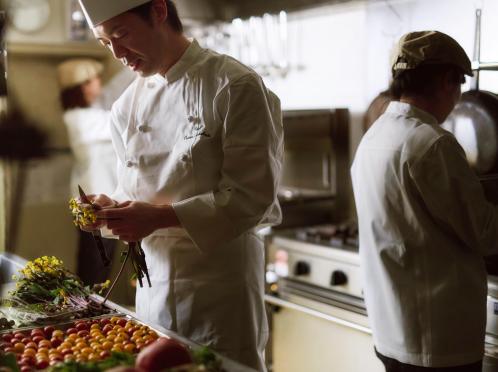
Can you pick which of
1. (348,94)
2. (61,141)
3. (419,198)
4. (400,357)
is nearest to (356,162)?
(419,198)

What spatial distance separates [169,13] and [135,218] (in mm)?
593

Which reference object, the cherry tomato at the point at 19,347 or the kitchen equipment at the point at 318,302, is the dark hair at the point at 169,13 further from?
the kitchen equipment at the point at 318,302

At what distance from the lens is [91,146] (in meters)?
4.25

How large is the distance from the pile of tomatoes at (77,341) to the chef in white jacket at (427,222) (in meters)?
0.73

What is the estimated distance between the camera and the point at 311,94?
3.61 metres

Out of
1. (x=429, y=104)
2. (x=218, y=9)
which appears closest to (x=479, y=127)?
(x=429, y=104)

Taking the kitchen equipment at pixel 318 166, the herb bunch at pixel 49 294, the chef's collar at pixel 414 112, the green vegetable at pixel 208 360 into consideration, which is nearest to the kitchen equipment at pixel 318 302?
the kitchen equipment at pixel 318 166

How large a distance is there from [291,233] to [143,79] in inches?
49.6

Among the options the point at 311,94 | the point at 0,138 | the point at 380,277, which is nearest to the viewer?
the point at 0,138

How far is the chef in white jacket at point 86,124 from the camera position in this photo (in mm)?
4176

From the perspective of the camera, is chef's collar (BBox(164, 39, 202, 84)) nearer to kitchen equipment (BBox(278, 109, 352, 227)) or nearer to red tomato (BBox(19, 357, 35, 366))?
red tomato (BBox(19, 357, 35, 366))

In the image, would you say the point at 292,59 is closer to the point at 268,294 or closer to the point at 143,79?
the point at 268,294

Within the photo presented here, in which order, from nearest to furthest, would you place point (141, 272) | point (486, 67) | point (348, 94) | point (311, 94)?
point (141, 272) < point (486, 67) < point (348, 94) < point (311, 94)

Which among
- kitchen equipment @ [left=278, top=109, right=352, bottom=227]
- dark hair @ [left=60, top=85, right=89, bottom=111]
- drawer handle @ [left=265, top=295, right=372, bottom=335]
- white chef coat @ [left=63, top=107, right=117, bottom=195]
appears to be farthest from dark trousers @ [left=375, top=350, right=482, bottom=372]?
dark hair @ [left=60, top=85, right=89, bottom=111]
